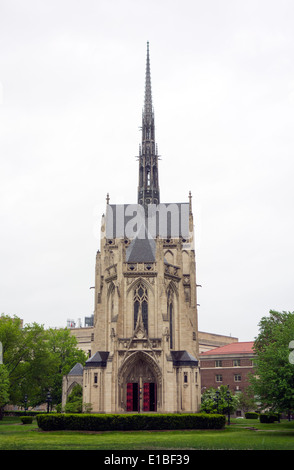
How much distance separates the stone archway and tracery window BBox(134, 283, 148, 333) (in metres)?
4.99

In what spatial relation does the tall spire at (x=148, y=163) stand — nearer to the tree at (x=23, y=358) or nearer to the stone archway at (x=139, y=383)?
the tree at (x=23, y=358)

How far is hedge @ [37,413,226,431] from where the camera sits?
4531cm

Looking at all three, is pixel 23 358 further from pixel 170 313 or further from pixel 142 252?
pixel 142 252

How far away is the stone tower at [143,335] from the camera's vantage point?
191 feet

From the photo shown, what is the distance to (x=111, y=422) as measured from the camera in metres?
45.6

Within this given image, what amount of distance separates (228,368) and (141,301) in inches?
1277

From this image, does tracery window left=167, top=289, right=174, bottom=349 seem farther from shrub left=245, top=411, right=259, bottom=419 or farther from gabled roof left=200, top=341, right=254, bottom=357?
gabled roof left=200, top=341, right=254, bottom=357

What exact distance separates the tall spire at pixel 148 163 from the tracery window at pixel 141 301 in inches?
1224

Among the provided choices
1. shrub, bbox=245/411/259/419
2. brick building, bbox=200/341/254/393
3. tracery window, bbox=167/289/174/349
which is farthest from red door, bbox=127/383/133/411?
brick building, bbox=200/341/254/393

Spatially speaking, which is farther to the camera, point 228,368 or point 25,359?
point 228,368

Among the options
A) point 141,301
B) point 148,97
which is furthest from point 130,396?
point 148,97

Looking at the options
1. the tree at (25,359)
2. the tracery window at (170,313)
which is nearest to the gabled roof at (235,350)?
the tracery window at (170,313)

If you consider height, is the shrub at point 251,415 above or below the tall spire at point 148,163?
below

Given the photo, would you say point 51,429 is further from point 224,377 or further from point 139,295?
point 224,377
